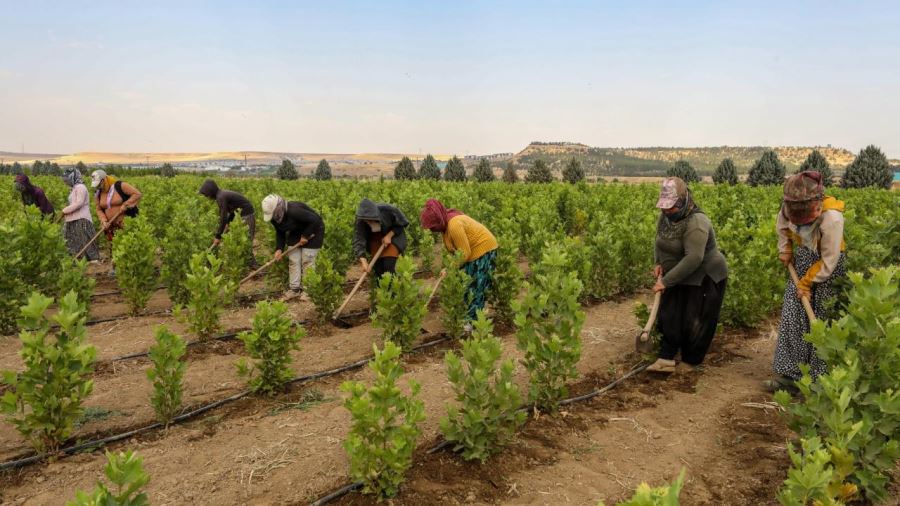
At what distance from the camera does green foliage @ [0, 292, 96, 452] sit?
3.81 m

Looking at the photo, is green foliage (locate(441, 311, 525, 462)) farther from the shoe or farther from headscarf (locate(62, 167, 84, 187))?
headscarf (locate(62, 167, 84, 187))

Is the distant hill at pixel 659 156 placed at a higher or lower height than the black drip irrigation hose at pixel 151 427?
higher

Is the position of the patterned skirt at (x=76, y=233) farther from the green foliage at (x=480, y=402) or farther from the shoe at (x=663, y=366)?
the shoe at (x=663, y=366)

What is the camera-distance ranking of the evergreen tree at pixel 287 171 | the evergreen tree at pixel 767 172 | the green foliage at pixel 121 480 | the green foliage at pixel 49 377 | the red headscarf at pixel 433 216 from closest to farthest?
the green foliage at pixel 121 480, the green foliage at pixel 49 377, the red headscarf at pixel 433 216, the evergreen tree at pixel 767 172, the evergreen tree at pixel 287 171

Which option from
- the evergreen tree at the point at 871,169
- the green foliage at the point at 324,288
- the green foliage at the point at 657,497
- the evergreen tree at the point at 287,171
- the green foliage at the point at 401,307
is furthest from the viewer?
the evergreen tree at the point at 287,171

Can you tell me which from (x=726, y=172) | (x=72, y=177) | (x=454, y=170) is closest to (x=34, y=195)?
(x=72, y=177)

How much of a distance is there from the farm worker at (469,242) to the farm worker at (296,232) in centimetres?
222

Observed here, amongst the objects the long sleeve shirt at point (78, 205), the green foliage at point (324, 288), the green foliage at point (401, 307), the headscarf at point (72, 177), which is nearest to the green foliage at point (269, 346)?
the green foliage at point (401, 307)

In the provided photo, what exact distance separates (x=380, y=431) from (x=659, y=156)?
152 metres

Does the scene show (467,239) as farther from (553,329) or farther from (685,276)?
(685,276)

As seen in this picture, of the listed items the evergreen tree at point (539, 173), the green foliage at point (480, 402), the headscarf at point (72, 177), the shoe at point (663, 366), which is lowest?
the shoe at point (663, 366)

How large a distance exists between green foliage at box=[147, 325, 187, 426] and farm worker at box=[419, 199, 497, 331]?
266 cm

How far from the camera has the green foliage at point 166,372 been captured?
428cm

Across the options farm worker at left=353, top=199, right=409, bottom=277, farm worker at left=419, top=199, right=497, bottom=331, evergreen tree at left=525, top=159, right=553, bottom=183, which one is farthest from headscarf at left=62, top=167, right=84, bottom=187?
evergreen tree at left=525, top=159, right=553, bottom=183
